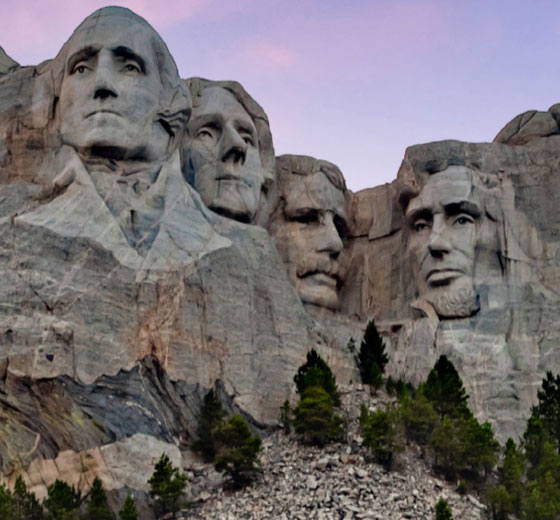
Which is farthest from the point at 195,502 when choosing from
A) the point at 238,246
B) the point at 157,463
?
the point at 238,246

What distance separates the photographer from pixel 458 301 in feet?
112

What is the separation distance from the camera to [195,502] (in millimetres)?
29141

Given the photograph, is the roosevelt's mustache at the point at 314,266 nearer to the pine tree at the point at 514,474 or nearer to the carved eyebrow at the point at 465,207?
the carved eyebrow at the point at 465,207

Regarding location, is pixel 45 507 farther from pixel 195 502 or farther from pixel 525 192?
pixel 525 192

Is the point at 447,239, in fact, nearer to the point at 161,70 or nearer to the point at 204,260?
the point at 204,260

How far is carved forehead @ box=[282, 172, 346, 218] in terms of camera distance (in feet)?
118

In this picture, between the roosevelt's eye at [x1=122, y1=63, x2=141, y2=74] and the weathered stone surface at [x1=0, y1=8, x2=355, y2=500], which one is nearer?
the weathered stone surface at [x1=0, y1=8, x2=355, y2=500]

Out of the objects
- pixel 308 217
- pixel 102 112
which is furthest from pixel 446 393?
pixel 102 112

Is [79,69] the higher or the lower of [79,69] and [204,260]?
the higher

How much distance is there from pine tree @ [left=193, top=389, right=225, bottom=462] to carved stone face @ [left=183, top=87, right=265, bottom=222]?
4.58 meters

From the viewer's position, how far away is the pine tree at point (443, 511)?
28281 millimetres

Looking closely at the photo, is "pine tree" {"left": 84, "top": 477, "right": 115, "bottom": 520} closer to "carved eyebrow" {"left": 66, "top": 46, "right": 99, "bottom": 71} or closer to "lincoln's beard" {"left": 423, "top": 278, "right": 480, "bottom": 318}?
"carved eyebrow" {"left": 66, "top": 46, "right": 99, "bottom": 71}

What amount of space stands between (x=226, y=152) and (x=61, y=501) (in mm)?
8492

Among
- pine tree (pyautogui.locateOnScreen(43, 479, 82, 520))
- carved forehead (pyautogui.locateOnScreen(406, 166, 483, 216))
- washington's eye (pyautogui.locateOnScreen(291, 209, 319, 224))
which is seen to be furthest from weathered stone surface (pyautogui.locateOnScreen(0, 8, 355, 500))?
carved forehead (pyautogui.locateOnScreen(406, 166, 483, 216))
